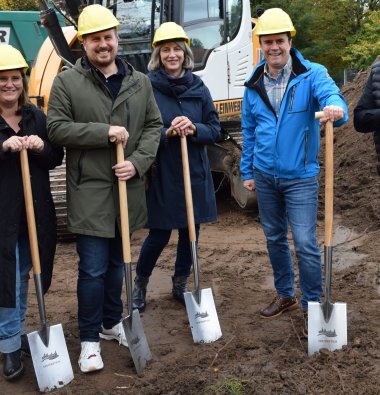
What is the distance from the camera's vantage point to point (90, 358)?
4215 millimetres

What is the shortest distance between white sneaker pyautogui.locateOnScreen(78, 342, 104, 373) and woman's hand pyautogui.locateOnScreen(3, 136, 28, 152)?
1326 millimetres

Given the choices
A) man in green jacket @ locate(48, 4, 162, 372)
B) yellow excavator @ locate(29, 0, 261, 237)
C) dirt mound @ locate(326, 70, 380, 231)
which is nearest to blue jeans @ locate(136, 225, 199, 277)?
man in green jacket @ locate(48, 4, 162, 372)

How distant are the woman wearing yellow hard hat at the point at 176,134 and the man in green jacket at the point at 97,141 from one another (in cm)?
49

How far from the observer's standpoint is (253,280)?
6.16m

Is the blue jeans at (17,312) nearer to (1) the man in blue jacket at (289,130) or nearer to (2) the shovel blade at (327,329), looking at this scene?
(1) the man in blue jacket at (289,130)

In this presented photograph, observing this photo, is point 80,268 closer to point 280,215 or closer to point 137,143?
point 137,143

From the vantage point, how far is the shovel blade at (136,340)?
4184 millimetres

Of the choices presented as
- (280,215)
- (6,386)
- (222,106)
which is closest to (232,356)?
(280,215)

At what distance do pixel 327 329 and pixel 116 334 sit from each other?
1488 mm

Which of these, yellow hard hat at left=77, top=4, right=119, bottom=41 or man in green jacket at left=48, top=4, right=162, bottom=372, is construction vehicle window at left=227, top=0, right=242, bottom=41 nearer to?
man in green jacket at left=48, top=4, right=162, bottom=372

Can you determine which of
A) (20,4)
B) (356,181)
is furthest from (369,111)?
(20,4)

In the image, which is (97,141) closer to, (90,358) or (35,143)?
(35,143)

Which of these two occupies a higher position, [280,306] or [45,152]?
[45,152]

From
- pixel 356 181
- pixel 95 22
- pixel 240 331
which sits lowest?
pixel 356 181
